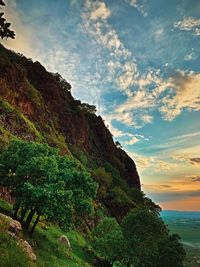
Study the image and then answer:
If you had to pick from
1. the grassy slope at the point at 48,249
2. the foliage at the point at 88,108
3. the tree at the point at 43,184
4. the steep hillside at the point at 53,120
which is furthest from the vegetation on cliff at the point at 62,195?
the foliage at the point at 88,108

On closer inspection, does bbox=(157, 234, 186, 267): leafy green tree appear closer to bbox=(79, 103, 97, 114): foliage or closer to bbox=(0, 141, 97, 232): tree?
bbox=(0, 141, 97, 232): tree

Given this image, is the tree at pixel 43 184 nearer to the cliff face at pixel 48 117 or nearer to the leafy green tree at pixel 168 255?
the cliff face at pixel 48 117

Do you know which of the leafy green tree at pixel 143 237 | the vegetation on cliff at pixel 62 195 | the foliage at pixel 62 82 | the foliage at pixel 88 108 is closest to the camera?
the vegetation on cliff at pixel 62 195

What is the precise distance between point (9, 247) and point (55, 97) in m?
108

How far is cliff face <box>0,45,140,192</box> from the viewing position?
71.8 meters

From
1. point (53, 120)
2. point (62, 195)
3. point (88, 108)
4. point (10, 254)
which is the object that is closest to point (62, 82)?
point (88, 108)

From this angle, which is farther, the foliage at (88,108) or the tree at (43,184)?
the foliage at (88,108)

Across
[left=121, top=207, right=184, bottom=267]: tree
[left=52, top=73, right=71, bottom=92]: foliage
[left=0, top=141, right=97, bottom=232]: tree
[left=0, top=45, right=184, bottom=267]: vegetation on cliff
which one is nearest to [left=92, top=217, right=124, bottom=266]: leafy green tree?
[left=0, top=45, right=184, bottom=267]: vegetation on cliff

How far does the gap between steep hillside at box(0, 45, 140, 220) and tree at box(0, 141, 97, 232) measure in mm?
18011

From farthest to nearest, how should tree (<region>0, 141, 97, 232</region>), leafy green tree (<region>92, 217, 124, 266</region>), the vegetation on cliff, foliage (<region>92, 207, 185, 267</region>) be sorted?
1. leafy green tree (<region>92, 217, 124, 266</region>)
2. foliage (<region>92, 207, 185, 267</region>)
3. the vegetation on cliff
4. tree (<region>0, 141, 97, 232</region>)

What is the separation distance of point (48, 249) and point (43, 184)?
19.1ft

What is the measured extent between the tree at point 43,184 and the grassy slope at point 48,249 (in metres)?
2.34

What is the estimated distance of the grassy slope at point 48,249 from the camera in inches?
612

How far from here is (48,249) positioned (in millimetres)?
28234
